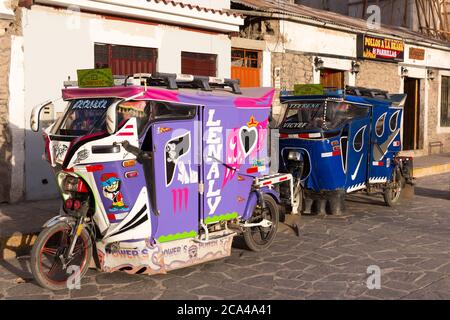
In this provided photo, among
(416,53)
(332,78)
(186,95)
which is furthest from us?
(416,53)

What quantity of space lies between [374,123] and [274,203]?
3.55 metres

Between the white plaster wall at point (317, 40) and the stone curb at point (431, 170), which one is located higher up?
the white plaster wall at point (317, 40)

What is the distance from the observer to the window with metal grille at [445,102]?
2195cm

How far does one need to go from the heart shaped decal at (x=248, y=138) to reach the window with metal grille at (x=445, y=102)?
1713cm

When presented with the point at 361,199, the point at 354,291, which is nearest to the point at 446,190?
the point at 361,199

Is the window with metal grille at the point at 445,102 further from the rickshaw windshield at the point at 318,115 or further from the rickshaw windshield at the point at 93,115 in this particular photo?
the rickshaw windshield at the point at 93,115

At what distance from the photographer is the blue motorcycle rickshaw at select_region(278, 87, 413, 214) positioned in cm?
898

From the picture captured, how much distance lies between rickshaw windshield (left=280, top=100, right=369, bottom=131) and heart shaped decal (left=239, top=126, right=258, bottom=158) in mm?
2350

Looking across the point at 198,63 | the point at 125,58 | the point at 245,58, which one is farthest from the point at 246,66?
the point at 125,58

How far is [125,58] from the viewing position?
10.7m

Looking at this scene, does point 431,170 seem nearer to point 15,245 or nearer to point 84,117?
point 15,245

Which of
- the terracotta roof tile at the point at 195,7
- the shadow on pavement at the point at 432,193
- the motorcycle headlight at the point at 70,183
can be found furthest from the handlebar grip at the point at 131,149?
the shadow on pavement at the point at 432,193

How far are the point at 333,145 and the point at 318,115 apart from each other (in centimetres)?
57

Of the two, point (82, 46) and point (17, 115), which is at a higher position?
point (82, 46)
